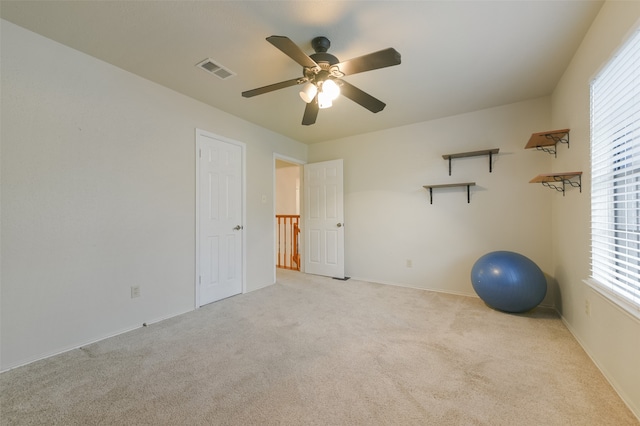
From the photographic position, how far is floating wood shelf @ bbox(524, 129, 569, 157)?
8.13ft

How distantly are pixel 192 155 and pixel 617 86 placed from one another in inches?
144

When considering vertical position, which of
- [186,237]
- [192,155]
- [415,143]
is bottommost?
[186,237]

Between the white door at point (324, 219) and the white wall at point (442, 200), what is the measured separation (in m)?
0.16

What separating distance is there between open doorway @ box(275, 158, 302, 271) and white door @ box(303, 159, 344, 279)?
1.12 feet

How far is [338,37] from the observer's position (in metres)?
2.00

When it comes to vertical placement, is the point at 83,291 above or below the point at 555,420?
above

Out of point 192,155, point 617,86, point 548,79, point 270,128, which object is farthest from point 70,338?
point 548,79

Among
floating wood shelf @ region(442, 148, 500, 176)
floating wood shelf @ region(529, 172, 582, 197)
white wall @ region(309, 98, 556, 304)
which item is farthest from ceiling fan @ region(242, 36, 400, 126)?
white wall @ region(309, 98, 556, 304)

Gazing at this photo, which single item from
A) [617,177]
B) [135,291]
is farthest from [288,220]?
[617,177]

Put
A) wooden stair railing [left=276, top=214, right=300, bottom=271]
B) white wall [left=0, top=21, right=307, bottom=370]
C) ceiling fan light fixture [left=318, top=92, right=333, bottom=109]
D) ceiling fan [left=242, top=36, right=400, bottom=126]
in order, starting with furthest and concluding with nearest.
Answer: wooden stair railing [left=276, top=214, right=300, bottom=271] → ceiling fan light fixture [left=318, top=92, right=333, bottom=109] → white wall [left=0, top=21, right=307, bottom=370] → ceiling fan [left=242, top=36, right=400, bottom=126]

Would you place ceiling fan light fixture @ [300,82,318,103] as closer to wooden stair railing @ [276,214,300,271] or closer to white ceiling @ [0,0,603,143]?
white ceiling @ [0,0,603,143]

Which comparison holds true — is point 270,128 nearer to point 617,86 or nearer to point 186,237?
point 186,237

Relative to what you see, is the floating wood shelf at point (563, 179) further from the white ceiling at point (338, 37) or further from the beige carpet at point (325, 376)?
the beige carpet at point (325, 376)

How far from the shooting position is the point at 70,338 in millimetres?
2121
